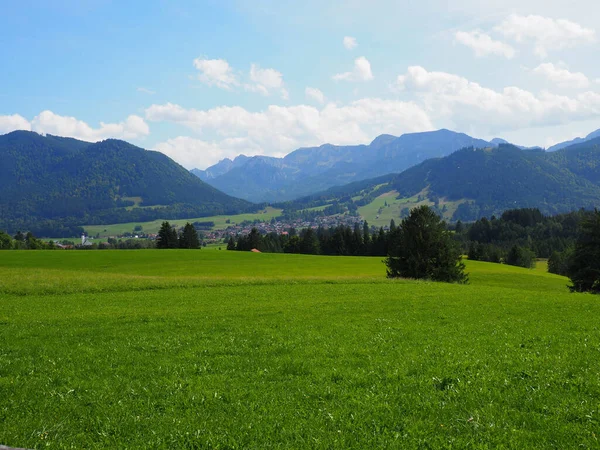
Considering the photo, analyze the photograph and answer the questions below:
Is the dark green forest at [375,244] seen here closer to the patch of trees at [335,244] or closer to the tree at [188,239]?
the patch of trees at [335,244]

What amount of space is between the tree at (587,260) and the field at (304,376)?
104ft

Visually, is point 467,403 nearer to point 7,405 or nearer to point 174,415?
point 174,415

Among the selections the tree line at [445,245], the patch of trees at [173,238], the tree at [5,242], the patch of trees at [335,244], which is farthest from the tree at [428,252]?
the tree at [5,242]

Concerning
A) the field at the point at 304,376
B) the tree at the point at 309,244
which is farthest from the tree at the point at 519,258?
the field at the point at 304,376

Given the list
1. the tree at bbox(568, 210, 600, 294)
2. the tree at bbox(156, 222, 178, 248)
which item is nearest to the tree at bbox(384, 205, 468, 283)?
the tree at bbox(568, 210, 600, 294)

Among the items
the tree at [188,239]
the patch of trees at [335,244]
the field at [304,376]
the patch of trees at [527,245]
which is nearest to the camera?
the field at [304,376]

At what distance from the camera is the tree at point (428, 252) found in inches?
2281

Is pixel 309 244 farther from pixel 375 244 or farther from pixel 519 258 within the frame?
pixel 519 258

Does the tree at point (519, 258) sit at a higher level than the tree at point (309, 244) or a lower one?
lower

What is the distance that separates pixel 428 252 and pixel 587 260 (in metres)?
20.1

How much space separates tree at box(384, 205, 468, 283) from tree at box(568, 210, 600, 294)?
14.0 metres

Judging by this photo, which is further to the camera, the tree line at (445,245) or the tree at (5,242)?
the tree at (5,242)

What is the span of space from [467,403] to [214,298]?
26.4 meters

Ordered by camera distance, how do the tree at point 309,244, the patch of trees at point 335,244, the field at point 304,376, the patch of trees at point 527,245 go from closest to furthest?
the field at point 304,376 < the patch of trees at point 527,245 < the patch of trees at point 335,244 < the tree at point 309,244
